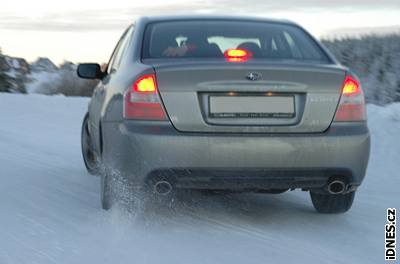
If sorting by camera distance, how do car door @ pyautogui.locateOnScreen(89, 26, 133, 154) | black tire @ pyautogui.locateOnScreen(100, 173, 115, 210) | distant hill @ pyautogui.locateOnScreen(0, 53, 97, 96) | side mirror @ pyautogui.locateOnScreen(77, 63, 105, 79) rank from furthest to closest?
distant hill @ pyautogui.locateOnScreen(0, 53, 97, 96), side mirror @ pyautogui.locateOnScreen(77, 63, 105, 79), car door @ pyautogui.locateOnScreen(89, 26, 133, 154), black tire @ pyautogui.locateOnScreen(100, 173, 115, 210)

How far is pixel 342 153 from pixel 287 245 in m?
0.74

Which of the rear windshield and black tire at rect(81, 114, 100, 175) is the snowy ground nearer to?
black tire at rect(81, 114, 100, 175)

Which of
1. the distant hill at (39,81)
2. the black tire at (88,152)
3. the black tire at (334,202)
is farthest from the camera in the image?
the distant hill at (39,81)

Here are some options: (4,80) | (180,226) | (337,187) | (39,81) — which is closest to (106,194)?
(180,226)

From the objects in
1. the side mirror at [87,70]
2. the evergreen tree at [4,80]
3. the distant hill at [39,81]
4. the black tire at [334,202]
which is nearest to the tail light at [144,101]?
the black tire at [334,202]

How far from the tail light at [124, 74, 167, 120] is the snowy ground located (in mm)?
767

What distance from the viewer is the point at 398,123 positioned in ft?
35.4

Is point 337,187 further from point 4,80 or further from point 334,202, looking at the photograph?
point 4,80

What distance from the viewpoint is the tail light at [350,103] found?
5355mm

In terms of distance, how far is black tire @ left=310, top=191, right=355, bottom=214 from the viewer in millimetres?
6098

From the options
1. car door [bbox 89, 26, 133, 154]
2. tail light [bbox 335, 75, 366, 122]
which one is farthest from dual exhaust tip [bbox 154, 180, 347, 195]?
car door [bbox 89, 26, 133, 154]

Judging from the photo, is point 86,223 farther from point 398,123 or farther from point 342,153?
point 398,123

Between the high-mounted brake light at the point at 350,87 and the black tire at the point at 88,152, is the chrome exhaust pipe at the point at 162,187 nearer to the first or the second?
the high-mounted brake light at the point at 350,87

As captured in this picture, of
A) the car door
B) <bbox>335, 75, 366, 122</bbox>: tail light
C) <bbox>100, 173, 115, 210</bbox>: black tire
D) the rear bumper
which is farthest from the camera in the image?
the car door
